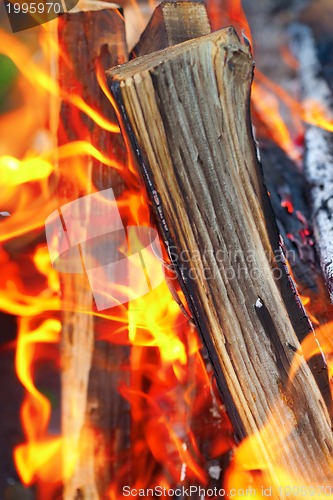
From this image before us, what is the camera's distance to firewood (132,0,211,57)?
947 millimetres

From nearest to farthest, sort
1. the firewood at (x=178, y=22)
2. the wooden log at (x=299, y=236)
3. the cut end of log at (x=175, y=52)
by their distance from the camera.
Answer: the cut end of log at (x=175, y=52) → the firewood at (x=178, y=22) → the wooden log at (x=299, y=236)

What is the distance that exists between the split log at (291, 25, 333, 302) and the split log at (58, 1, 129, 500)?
54 cm

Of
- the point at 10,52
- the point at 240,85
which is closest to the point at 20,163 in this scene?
the point at 10,52

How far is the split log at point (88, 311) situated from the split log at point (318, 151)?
54cm

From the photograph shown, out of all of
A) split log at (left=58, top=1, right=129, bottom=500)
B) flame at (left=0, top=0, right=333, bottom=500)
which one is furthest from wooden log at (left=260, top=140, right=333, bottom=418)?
split log at (left=58, top=1, right=129, bottom=500)

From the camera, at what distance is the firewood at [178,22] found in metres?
0.95

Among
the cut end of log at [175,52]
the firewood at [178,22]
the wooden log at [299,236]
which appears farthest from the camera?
the wooden log at [299,236]

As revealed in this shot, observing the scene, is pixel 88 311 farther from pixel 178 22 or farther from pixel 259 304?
pixel 178 22

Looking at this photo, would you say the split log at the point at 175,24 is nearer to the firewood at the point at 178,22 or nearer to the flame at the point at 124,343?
the firewood at the point at 178,22

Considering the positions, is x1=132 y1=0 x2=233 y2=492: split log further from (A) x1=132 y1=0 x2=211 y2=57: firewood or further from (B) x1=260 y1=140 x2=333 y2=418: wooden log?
(B) x1=260 y1=140 x2=333 y2=418: wooden log

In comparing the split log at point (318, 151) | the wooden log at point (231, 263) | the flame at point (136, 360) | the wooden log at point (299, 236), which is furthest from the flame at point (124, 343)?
the split log at point (318, 151)

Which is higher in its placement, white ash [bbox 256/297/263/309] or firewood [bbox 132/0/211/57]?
firewood [bbox 132/0/211/57]

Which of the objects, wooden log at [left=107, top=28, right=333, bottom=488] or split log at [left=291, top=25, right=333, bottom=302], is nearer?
wooden log at [left=107, top=28, right=333, bottom=488]

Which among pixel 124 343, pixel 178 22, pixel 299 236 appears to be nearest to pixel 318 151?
pixel 299 236
